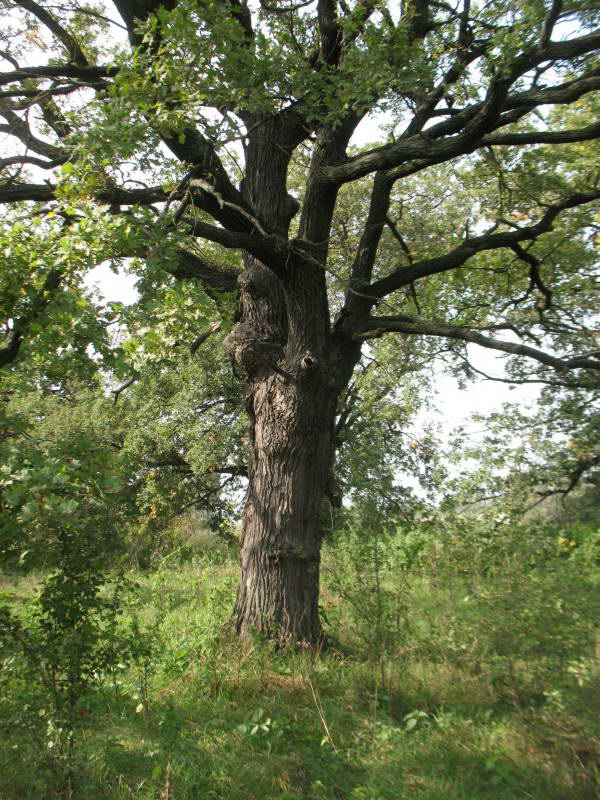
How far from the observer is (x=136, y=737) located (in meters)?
4.43

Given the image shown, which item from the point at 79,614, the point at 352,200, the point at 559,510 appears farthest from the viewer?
the point at 352,200

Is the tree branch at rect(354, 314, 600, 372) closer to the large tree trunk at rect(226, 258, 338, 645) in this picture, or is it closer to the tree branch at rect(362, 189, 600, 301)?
the tree branch at rect(362, 189, 600, 301)

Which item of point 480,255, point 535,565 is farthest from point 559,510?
point 535,565

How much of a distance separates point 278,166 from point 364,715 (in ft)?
19.6

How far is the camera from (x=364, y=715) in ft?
15.2

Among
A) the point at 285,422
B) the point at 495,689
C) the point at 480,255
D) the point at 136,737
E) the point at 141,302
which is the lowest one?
the point at 136,737

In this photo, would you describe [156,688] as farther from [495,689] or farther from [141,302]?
[141,302]

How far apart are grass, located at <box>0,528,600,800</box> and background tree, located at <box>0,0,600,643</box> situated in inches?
32.3

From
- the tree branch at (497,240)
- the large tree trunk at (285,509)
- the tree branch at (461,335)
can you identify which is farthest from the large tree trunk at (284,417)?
the tree branch at (497,240)

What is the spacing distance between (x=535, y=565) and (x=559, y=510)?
6.09m

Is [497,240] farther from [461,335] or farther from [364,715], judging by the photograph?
[364,715]

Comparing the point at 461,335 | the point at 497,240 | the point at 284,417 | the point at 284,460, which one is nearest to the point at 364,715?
the point at 284,460

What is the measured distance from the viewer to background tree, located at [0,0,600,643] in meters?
5.14

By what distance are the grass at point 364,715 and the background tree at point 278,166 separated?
82 cm
